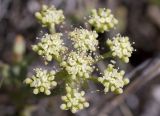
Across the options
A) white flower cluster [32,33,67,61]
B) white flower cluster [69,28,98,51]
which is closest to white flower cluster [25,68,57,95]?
white flower cluster [32,33,67,61]

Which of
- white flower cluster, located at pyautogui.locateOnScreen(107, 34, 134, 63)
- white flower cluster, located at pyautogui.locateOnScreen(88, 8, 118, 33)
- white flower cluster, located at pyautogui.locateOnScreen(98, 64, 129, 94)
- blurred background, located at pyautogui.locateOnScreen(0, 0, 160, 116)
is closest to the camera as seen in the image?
white flower cluster, located at pyautogui.locateOnScreen(98, 64, 129, 94)

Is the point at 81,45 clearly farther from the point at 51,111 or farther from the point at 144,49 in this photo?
the point at 144,49

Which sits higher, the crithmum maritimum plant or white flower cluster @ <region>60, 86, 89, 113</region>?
the crithmum maritimum plant

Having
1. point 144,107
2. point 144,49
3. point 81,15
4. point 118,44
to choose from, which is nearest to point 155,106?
point 144,107

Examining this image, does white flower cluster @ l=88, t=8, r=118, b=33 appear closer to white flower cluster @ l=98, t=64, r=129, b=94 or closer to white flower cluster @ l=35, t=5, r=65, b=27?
white flower cluster @ l=35, t=5, r=65, b=27

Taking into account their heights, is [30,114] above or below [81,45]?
above
